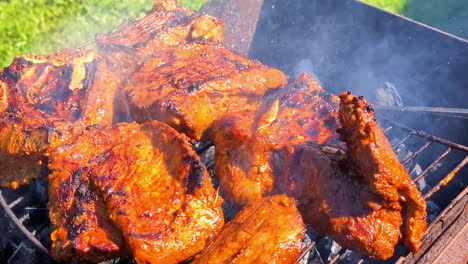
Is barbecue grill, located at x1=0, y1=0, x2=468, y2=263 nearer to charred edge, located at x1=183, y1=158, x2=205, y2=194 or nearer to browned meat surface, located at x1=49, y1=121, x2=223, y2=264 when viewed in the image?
browned meat surface, located at x1=49, y1=121, x2=223, y2=264

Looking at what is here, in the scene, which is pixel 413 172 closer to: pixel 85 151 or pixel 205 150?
pixel 205 150

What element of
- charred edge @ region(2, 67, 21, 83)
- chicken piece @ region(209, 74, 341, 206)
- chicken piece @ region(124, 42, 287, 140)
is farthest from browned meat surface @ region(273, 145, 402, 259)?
charred edge @ region(2, 67, 21, 83)

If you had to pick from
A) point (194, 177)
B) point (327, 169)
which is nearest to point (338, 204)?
point (327, 169)

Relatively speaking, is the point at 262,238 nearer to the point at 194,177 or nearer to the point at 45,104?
the point at 194,177

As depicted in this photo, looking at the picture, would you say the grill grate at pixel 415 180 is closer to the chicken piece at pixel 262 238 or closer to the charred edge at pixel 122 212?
the chicken piece at pixel 262 238

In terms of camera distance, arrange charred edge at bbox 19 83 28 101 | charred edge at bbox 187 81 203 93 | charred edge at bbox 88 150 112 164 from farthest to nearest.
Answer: charred edge at bbox 19 83 28 101 → charred edge at bbox 187 81 203 93 → charred edge at bbox 88 150 112 164

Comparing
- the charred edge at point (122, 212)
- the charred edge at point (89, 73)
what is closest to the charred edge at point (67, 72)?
the charred edge at point (89, 73)

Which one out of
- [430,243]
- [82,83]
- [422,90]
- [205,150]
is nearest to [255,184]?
[205,150]
